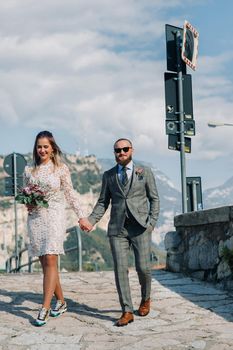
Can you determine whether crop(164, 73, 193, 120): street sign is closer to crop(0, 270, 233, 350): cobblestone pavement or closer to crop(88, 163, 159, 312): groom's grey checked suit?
crop(0, 270, 233, 350): cobblestone pavement

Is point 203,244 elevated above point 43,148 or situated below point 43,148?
below

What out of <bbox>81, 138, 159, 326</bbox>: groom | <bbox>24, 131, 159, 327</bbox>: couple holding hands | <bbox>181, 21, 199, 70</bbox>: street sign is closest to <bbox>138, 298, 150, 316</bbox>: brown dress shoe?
<bbox>24, 131, 159, 327</bbox>: couple holding hands

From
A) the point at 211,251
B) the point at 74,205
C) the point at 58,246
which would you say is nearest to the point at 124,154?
the point at 74,205

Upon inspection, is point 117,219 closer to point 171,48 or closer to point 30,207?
point 30,207

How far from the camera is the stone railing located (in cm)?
718

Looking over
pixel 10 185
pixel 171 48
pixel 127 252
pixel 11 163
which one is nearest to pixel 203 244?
pixel 127 252

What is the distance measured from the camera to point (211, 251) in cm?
761

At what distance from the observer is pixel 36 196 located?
5.36 meters

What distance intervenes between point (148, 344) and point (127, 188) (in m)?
1.45

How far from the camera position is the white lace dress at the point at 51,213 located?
5359 millimetres

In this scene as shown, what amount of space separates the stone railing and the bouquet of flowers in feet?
8.71

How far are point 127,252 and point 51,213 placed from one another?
2.64 ft

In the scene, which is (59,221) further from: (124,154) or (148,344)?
(148,344)

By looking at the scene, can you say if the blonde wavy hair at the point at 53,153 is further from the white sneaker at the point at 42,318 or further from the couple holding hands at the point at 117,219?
the white sneaker at the point at 42,318
